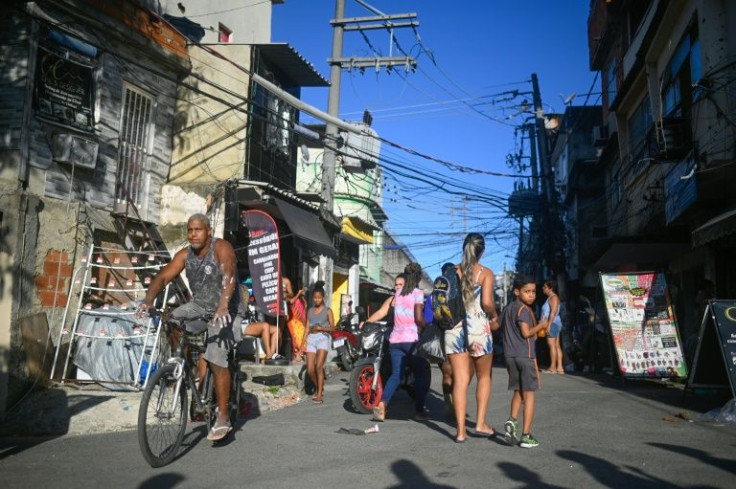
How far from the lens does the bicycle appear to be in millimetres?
4719

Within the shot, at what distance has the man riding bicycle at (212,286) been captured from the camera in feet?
17.9

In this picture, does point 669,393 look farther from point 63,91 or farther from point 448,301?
point 63,91

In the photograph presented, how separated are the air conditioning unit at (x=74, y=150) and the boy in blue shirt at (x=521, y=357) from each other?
7.15m

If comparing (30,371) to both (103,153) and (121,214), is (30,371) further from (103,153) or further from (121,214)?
(103,153)

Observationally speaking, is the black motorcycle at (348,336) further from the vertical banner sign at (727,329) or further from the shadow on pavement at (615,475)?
the vertical banner sign at (727,329)

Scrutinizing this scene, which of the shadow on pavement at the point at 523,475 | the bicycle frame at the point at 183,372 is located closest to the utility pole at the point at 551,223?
the shadow on pavement at the point at 523,475

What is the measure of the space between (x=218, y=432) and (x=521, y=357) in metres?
2.85

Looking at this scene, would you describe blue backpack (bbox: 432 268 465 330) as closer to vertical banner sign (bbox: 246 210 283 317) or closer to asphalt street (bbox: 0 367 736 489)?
asphalt street (bbox: 0 367 736 489)

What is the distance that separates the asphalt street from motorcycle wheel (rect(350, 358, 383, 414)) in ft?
0.86

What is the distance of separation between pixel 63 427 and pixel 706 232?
8815 millimetres

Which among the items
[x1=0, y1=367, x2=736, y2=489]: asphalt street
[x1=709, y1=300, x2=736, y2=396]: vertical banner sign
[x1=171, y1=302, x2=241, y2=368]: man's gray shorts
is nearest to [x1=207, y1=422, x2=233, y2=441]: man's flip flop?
[x1=0, y1=367, x2=736, y2=489]: asphalt street

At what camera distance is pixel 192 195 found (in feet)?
41.9

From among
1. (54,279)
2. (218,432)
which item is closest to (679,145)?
(218,432)

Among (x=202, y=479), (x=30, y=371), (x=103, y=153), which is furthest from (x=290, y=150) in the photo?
(x=202, y=479)
